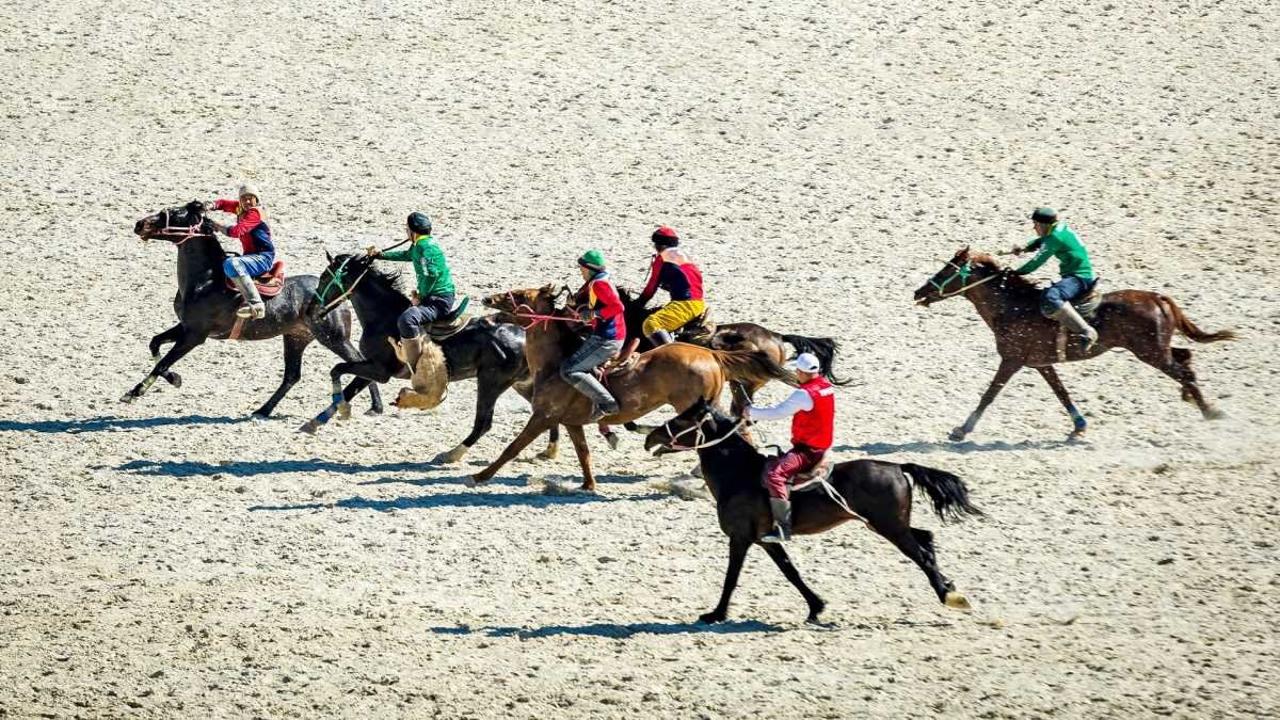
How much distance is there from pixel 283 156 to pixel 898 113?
8.58 meters

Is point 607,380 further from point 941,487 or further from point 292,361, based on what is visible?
point 292,361

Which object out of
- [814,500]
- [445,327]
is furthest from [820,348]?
[814,500]

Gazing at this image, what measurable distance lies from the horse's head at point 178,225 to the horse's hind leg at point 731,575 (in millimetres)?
7869

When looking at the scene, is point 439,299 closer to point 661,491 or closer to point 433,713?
point 661,491

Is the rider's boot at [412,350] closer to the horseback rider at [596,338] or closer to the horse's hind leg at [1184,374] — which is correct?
the horseback rider at [596,338]

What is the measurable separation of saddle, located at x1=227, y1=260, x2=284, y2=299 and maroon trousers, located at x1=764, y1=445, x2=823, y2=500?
292 inches

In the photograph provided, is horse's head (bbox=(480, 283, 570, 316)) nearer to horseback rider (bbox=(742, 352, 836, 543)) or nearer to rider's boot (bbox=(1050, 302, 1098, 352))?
horseback rider (bbox=(742, 352, 836, 543))

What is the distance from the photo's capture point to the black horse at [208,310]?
59.3 feet

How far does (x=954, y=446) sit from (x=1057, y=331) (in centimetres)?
155

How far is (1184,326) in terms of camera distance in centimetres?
1775

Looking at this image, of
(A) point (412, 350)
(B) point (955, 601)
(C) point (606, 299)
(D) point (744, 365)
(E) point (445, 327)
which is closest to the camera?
(B) point (955, 601)

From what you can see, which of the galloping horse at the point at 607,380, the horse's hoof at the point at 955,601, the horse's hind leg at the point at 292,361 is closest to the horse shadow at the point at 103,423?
the horse's hind leg at the point at 292,361

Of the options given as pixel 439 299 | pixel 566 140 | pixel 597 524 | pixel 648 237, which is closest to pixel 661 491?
pixel 597 524

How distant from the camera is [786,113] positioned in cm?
2573
